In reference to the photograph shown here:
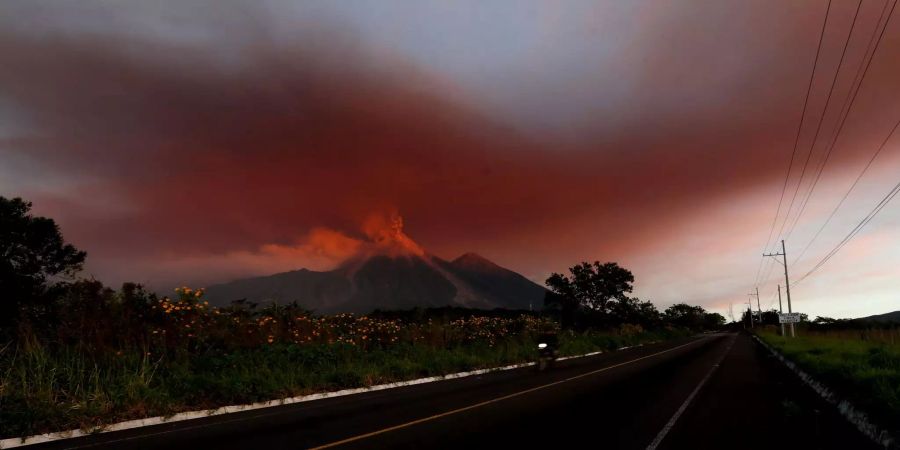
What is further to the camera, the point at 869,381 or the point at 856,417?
the point at 869,381

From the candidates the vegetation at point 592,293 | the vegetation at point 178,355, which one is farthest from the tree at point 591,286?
the vegetation at point 178,355

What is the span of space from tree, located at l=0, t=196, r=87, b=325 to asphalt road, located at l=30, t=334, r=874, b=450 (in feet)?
110

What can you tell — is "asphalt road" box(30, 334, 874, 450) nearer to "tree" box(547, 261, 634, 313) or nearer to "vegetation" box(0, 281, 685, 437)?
"vegetation" box(0, 281, 685, 437)

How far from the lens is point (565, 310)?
8006 centimetres

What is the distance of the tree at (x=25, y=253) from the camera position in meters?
36.6

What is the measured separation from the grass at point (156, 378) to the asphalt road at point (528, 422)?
920mm

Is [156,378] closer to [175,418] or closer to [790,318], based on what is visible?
[175,418]

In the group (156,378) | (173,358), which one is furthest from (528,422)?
(173,358)

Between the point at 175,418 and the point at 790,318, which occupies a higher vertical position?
the point at 790,318

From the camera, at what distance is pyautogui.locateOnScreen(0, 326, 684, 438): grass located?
9.76 m

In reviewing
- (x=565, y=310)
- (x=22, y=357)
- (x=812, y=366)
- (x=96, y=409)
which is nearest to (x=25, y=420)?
(x=96, y=409)

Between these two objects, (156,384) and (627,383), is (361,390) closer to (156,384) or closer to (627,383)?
(156,384)

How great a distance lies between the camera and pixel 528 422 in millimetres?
9836

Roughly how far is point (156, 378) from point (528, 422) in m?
8.45
